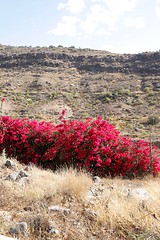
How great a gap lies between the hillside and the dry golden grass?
54.8ft

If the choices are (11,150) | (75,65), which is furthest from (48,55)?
(11,150)

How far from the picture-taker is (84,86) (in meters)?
42.2

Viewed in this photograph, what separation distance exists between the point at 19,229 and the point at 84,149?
4.91 metres

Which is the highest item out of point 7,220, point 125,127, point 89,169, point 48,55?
point 48,55

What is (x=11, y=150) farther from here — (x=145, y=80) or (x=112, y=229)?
(x=145, y=80)

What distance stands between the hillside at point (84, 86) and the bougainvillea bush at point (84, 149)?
12.5 metres

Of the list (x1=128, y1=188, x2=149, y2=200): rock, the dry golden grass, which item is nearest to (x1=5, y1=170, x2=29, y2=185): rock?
the dry golden grass

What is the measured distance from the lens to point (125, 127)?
24969 mm

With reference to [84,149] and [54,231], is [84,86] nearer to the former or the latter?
[84,149]

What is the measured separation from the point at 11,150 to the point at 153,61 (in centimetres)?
4346

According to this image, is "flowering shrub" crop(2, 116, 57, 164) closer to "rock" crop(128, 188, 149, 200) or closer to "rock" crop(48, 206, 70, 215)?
"rock" crop(128, 188, 149, 200)

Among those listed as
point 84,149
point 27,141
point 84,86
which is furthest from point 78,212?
point 84,86

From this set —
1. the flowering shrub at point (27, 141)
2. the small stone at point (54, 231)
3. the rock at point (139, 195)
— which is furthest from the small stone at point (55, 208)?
the flowering shrub at point (27, 141)

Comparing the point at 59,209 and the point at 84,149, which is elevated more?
the point at 59,209
